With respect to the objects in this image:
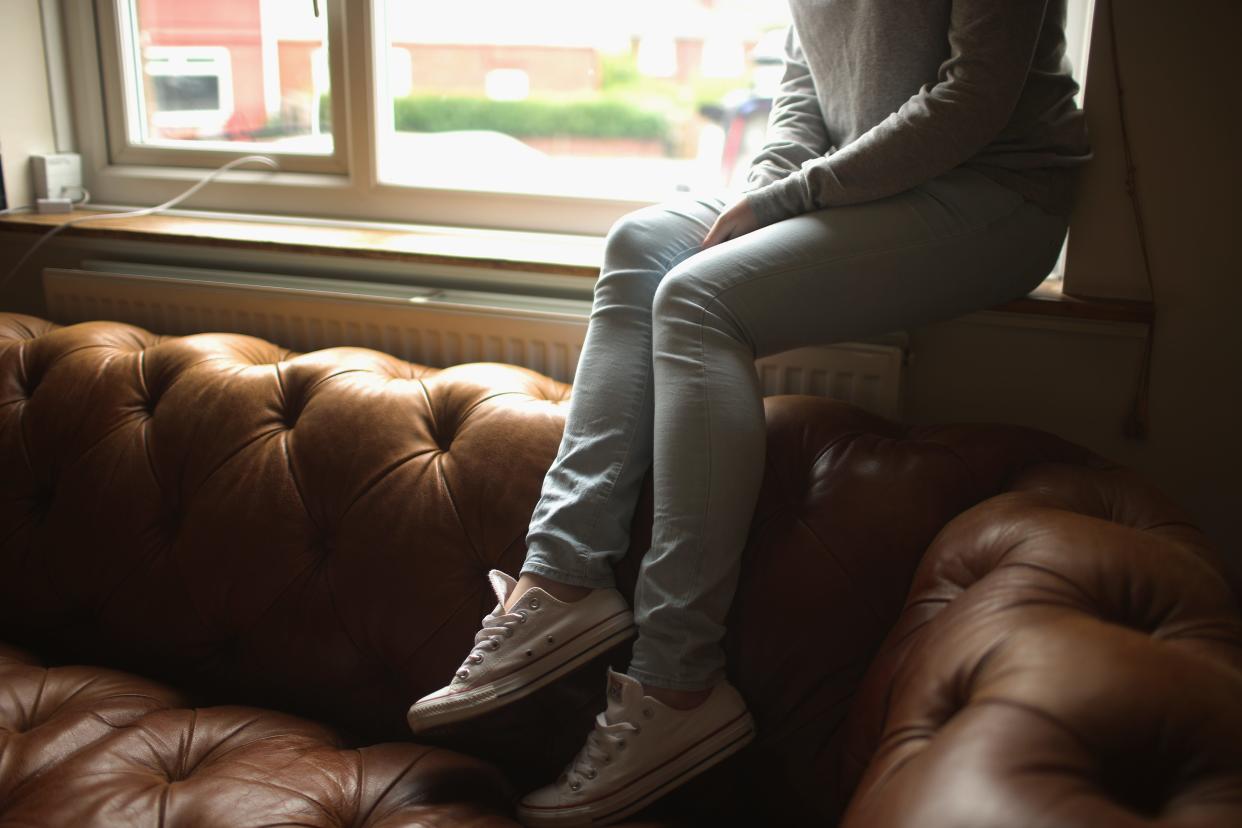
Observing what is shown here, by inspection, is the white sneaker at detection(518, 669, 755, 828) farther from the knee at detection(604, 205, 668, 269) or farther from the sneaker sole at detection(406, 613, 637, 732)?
the knee at detection(604, 205, 668, 269)

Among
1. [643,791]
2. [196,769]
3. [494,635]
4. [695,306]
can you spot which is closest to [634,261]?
[695,306]

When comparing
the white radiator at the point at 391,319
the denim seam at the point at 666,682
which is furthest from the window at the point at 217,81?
the denim seam at the point at 666,682

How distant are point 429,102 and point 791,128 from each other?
804mm

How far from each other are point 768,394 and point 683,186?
47cm

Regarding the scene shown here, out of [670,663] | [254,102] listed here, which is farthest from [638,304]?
[254,102]

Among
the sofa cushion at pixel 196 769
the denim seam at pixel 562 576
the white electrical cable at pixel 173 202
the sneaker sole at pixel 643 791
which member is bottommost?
the sofa cushion at pixel 196 769

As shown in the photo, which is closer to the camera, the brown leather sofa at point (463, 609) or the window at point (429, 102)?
the brown leather sofa at point (463, 609)

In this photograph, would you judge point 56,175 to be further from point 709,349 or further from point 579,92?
point 709,349

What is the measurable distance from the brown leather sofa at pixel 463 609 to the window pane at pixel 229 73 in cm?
59

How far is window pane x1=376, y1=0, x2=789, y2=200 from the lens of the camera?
1.73 m

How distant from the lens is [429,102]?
1.91 metres

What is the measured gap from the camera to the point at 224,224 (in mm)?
1900

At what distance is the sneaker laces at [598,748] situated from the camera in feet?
3.46

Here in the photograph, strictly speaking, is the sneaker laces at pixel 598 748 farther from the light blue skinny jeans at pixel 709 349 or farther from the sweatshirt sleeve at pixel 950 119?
the sweatshirt sleeve at pixel 950 119
